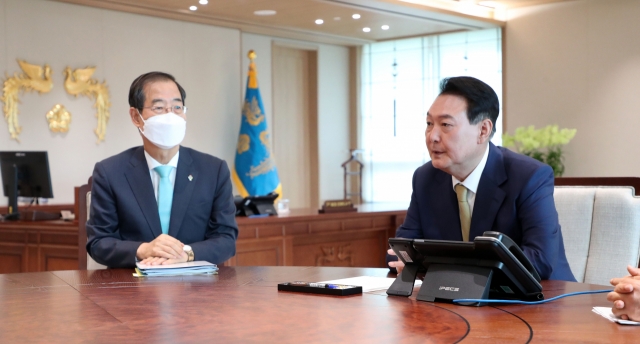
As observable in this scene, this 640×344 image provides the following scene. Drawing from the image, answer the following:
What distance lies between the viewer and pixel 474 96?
2.47 m

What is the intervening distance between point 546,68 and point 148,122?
763 centimetres

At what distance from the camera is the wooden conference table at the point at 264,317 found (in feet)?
4.83

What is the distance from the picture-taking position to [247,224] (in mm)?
5195

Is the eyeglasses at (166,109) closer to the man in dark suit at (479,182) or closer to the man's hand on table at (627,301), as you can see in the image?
the man in dark suit at (479,182)

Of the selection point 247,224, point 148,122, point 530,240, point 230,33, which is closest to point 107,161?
point 148,122

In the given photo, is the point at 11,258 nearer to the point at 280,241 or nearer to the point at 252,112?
the point at 280,241

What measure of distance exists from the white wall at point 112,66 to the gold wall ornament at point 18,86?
0.20ft

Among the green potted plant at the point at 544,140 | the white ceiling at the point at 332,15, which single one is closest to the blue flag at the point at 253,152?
the white ceiling at the point at 332,15

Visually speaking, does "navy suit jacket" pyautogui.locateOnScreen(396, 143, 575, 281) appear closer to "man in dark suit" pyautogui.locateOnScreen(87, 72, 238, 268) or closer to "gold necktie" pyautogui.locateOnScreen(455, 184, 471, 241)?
"gold necktie" pyautogui.locateOnScreen(455, 184, 471, 241)

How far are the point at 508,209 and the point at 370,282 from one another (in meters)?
0.55

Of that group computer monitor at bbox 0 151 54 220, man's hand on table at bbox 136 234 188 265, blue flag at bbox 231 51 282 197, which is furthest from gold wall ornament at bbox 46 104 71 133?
man's hand on table at bbox 136 234 188 265

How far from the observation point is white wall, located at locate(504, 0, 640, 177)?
8.81 metres

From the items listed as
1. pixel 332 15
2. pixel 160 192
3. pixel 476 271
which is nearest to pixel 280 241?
pixel 160 192

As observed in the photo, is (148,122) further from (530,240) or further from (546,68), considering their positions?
(546,68)
